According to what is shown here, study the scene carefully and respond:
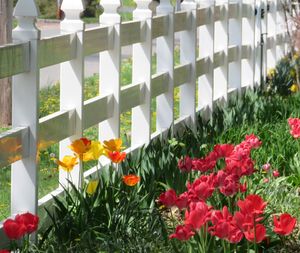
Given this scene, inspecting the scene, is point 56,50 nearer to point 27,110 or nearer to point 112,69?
point 27,110

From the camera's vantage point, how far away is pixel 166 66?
8.59 m

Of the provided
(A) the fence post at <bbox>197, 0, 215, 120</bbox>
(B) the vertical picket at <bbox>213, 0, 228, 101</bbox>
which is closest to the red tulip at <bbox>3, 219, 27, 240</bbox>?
(A) the fence post at <bbox>197, 0, 215, 120</bbox>

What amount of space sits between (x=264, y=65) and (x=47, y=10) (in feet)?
30.1

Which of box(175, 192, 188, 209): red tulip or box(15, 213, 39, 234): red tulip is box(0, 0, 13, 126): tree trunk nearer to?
box(175, 192, 188, 209): red tulip

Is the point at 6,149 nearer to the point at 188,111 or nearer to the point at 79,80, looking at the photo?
the point at 79,80

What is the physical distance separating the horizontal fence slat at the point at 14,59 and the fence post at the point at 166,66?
3338mm

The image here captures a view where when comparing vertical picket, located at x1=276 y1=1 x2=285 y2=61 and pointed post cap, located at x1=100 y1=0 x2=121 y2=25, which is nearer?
pointed post cap, located at x1=100 y1=0 x2=121 y2=25

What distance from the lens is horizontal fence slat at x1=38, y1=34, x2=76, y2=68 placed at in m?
5.48

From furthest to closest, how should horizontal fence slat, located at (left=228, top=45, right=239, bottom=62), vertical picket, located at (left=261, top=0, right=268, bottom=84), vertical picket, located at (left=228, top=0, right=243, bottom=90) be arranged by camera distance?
1. vertical picket, located at (left=261, top=0, right=268, bottom=84)
2. vertical picket, located at (left=228, top=0, right=243, bottom=90)
3. horizontal fence slat, located at (left=228, top=45, right=239, bottom=62)

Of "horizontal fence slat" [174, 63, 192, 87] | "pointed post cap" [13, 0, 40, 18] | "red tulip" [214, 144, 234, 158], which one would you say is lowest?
"horizontal fence slat" [174, 63, 192, 87]

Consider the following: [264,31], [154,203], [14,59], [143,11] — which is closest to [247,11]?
[264,31]

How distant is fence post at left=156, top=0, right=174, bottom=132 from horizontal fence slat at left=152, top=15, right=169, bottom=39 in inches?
2.7

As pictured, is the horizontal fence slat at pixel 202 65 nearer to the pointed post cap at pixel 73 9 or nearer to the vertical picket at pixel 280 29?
the pointed post cap at pixel 73 9

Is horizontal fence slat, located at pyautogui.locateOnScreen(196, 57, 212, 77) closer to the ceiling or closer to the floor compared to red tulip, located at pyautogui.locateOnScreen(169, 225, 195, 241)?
closer to the floor
